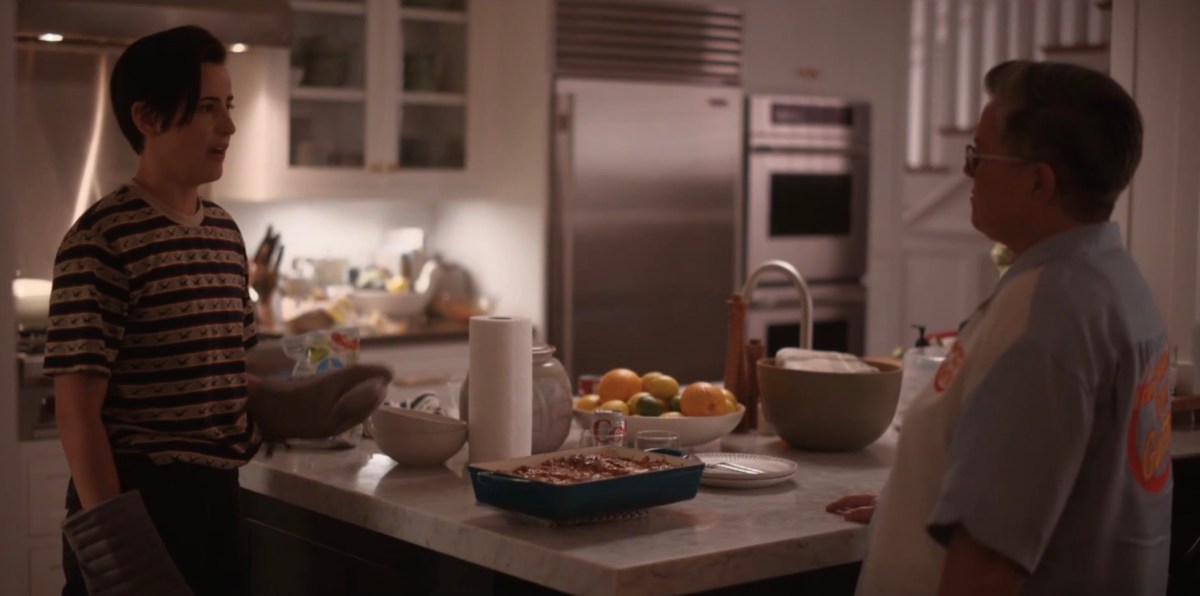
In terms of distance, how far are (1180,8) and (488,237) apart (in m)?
2.81

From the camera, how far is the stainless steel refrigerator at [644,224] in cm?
489

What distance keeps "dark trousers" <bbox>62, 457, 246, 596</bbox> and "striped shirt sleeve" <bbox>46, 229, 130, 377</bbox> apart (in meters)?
0.17

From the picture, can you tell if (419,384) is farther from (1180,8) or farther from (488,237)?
(1180,8)

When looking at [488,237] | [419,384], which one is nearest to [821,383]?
[419,384]

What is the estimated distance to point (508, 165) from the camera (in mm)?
5047

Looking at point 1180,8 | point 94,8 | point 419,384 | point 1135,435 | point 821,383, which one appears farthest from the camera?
point 419,384

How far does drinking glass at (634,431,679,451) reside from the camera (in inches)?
90.4

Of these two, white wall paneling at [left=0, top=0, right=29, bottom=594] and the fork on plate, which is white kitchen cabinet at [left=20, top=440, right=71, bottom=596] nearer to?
white wall paneling at [left=0, top=0, right=29, bottom=594]

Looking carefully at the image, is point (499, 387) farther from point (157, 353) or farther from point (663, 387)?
point (157, 353)

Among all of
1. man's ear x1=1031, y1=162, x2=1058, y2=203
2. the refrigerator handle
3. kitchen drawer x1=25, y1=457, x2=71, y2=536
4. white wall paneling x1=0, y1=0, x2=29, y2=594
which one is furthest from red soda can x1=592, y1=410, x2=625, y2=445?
the refrigerator handle

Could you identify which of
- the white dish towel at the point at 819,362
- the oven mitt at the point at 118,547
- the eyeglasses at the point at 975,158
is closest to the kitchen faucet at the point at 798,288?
the white dish towel at the point at 819,362

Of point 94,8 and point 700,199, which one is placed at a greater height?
point 94,8

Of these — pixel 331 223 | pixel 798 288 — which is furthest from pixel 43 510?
pixel 798 288

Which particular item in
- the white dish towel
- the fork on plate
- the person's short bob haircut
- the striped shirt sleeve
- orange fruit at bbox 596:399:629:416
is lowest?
the fork on plate
